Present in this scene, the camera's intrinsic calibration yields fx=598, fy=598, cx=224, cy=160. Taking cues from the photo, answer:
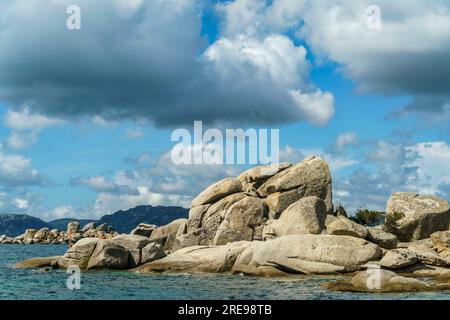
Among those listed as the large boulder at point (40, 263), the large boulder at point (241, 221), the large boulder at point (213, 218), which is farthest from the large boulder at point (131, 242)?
the large boulder at point (213, 218)

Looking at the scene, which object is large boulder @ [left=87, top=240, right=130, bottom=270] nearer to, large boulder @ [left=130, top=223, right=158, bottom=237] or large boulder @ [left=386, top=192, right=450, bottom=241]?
large boulder @ [left=130, top=223, right=158, bottom=237]

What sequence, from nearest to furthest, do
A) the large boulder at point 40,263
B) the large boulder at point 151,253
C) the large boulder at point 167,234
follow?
the large boulder at point 151,253, the large boulder at point 40,263, the large boulder at point 167,234

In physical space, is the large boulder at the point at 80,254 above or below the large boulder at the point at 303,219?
below

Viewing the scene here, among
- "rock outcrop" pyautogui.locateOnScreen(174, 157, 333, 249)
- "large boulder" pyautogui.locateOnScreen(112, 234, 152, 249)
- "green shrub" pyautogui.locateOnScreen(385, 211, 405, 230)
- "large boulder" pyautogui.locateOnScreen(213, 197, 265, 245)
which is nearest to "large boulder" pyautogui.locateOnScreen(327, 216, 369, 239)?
"rock outcrop" pyautogui.locateOnScreen(174, 157, 333, 249)

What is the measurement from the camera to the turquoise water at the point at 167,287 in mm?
29844

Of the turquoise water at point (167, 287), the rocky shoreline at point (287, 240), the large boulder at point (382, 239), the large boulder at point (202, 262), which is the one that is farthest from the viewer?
the large boulder at point (382, 239)

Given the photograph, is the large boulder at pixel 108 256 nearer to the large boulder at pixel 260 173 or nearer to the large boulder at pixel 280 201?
the large boulder at pixel 280 201

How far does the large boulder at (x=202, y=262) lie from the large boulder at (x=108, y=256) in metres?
1.34

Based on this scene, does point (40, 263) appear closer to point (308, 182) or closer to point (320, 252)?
point (320, 252)

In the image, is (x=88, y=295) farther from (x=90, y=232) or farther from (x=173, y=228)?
(x=90, y=232)

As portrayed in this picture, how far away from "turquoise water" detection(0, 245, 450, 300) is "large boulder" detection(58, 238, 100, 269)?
96.1 inches

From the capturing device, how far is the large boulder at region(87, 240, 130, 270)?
42.6m
